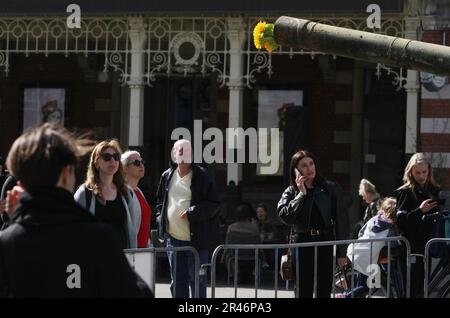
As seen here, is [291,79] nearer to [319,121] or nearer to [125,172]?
[319,121]

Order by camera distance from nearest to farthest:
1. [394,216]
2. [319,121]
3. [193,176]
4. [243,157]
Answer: [193,176] → [394,216] → [243,157] → [319,121]

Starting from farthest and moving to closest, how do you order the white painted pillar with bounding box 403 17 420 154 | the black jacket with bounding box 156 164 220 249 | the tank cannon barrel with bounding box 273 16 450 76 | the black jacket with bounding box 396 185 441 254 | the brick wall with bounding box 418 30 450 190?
the brick wall with bounding box 418 30 450 190
the white painted pillar with bounding box 403 17 420 154
the black jacket with bounding box 396 185 441 254
the black jacket with bounding box 156 164 220 249
the tank cannon barrel with bounding box 273 16 450 76

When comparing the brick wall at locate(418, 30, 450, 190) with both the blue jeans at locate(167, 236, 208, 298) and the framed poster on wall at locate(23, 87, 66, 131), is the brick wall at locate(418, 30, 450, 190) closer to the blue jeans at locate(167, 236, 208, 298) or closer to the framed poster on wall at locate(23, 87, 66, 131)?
the framed poster on wall at locate(23, 87, 66, 131)

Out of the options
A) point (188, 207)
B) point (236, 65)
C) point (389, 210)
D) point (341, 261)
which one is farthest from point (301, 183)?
point (236, 65)

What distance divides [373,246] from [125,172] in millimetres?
2169

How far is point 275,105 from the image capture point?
18.3m

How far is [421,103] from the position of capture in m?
15.8

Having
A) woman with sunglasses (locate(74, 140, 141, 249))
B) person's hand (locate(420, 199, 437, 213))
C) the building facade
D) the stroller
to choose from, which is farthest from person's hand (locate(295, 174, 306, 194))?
the building facade

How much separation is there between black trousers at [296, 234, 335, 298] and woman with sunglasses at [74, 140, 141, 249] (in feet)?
4.78

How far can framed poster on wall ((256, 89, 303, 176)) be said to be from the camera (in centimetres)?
1802

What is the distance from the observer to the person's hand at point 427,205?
31.8 ft

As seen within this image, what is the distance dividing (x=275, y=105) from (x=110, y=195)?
1050cm

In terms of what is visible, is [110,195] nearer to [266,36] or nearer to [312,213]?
[312,213]
